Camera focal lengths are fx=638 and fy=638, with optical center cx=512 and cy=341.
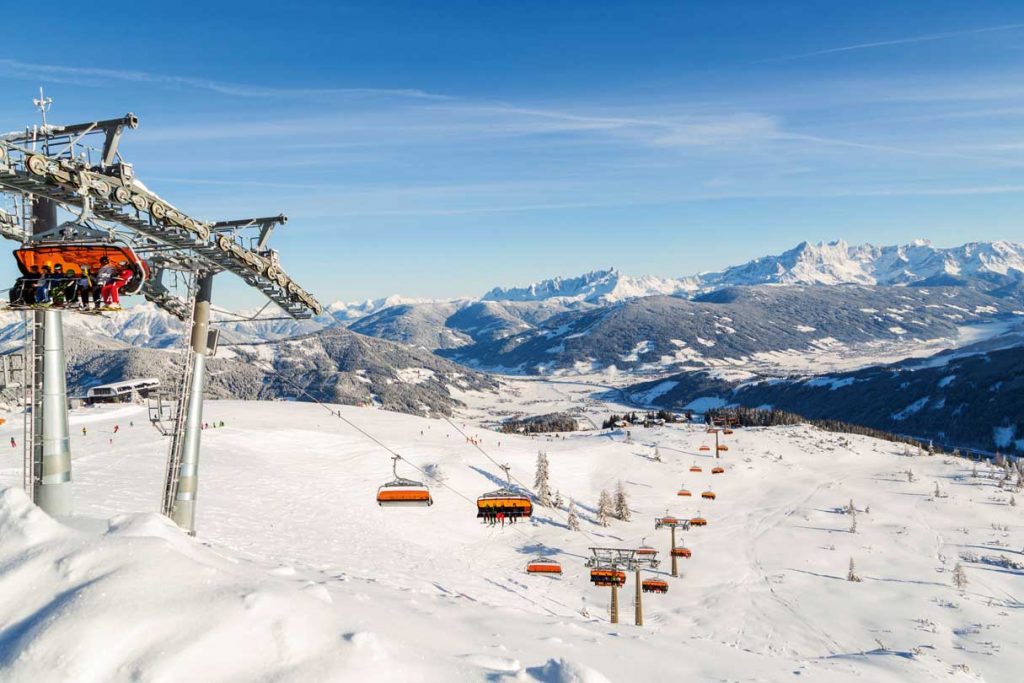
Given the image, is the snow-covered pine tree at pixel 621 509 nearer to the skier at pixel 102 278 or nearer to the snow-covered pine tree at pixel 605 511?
the snow-covered pine tree at pixel 605 511

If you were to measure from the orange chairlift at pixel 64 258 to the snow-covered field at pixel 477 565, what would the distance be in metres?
5.17

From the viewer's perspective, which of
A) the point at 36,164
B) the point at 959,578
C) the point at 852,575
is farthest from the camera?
the point at 852,575

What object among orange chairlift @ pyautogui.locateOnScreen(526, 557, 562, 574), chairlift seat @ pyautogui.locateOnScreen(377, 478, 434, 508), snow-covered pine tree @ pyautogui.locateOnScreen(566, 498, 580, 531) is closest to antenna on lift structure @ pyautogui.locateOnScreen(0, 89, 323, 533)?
chairlift seat @ pyautogui.locateOnScreen(377, 478, 434, 508)

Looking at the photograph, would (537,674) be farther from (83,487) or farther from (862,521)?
(862,521)

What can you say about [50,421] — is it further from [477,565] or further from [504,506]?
[477,565]

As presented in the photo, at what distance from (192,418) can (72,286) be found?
17.9 ft

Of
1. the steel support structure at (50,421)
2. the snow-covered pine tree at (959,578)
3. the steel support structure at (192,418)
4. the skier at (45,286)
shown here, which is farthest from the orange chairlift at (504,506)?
the snow-covered pine tree at (959,578)

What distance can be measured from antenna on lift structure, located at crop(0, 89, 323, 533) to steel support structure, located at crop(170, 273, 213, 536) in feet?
0.10

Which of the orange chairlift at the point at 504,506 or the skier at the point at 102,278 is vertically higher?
the skier at the point at 102,278

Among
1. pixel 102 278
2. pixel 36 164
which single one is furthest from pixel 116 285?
pixel 36 164

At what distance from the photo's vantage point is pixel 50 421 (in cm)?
1683

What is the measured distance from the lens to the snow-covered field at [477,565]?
1076 centimetres

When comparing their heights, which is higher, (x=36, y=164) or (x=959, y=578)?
(x=36, y=164)

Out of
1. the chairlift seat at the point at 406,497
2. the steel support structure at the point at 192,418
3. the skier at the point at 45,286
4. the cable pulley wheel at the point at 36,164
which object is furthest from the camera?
the chairlift seat at the point at 406,497
